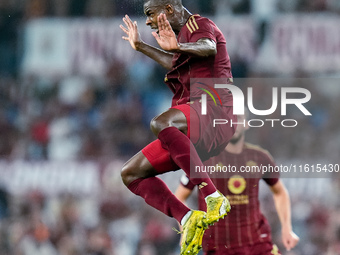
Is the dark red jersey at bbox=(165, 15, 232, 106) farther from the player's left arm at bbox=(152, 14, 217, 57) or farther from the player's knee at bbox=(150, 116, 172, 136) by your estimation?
the player's knee at bbox=(150, 116, 172, 136)

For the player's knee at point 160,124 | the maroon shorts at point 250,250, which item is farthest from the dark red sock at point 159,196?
the maroon shorts at point 250,250

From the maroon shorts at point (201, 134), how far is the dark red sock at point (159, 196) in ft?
0.43

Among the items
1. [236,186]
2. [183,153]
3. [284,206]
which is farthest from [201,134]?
[284,206]

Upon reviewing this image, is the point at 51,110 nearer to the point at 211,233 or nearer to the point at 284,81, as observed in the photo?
the point at 284,81

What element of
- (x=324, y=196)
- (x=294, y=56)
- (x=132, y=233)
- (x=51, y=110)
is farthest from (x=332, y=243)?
(x=51, y=110)

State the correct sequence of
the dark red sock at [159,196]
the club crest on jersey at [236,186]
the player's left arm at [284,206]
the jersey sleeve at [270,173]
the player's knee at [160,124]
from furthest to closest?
the player's left arm at [284,206] < the jersey sleeve at [270,173] < the club crest on jersey at [236,186] < the dark red sock at [159,196] < the player's knee at [160,124]

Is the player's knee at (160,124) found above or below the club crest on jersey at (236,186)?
above

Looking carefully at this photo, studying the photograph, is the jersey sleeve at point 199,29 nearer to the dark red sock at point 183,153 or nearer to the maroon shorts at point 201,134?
the maroon shorts at point 201,134

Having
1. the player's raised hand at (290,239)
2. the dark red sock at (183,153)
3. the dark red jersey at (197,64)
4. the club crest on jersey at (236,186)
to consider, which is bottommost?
the player's raised hand at (290,239)

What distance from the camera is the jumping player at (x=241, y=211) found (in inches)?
252

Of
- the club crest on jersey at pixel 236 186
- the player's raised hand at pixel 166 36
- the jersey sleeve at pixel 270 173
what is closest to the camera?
the player's raised hand at pixel 166 36

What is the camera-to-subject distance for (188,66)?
16.8 feet

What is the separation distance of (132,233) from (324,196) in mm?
3264

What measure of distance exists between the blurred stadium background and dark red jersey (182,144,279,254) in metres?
4.20
